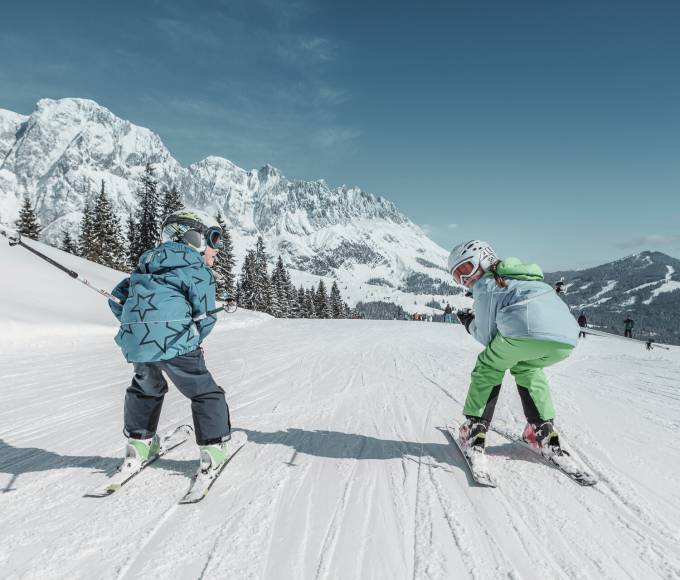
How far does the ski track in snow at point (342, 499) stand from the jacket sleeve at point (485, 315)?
1.17m

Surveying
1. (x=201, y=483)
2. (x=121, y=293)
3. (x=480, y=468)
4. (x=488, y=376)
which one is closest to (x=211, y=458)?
(x=201, y=483)

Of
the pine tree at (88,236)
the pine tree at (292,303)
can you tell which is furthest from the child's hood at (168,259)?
the pine tree at (292,303)

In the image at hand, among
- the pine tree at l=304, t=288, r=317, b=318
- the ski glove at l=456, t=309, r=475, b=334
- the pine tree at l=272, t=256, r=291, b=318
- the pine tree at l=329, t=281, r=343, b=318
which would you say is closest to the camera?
the ski glove at l=456, t=309, r=475, b=334

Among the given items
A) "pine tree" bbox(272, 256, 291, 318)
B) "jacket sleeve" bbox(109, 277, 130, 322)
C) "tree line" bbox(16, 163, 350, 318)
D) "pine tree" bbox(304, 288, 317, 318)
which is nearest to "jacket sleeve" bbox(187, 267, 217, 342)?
"jacket sleeve" bbox(109, 277, 130, 322)

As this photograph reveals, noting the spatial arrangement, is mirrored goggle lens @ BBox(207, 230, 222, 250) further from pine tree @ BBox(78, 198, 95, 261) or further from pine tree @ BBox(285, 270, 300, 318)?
pine tree @ BBox(285, 270, 300, 318)

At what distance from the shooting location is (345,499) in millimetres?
2840

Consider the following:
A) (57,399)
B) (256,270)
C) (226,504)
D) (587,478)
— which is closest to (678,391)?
(587,478)

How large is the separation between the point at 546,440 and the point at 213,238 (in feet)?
11.3

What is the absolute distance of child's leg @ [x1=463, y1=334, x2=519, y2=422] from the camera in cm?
326

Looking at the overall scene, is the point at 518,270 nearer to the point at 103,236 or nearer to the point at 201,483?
the point at 201,483

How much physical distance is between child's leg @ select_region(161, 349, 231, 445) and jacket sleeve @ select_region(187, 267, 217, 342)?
8.4 inches

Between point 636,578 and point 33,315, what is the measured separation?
49.6ft

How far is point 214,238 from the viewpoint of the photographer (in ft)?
11.1

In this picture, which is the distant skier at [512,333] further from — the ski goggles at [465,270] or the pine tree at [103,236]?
the pine tree at [103,236]
